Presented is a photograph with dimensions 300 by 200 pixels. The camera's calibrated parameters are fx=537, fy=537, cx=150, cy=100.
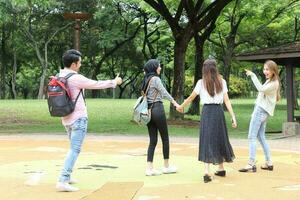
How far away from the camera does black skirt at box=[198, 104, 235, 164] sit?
823cm

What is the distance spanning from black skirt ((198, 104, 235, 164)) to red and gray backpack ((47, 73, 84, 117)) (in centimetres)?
213

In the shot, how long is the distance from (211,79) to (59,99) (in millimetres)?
2382

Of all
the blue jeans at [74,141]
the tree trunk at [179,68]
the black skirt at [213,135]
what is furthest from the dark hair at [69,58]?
the tree trunk at [179,68]

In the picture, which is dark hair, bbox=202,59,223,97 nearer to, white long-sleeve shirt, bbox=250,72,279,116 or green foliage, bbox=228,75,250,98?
white long-sleeve shirt, bbox=250,72,279,116

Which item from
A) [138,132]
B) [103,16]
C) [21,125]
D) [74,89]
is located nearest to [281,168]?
[74,89]

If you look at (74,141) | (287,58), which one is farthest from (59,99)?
(287,58)

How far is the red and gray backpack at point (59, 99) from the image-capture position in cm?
727

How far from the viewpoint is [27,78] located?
206 feet

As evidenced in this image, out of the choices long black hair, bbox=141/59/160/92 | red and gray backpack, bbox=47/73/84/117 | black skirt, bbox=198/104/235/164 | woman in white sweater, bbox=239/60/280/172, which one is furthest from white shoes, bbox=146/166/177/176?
red and gray backpack, bbox=47/73/84/117

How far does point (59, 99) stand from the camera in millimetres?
7289

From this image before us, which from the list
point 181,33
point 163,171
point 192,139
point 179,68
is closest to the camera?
point 163,171

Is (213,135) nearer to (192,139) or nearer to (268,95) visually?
(268,95)

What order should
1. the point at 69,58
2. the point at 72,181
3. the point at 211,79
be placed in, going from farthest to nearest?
the point at 211,79, the point at 72,181, the point at 69,58

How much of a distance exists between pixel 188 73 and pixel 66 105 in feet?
141
